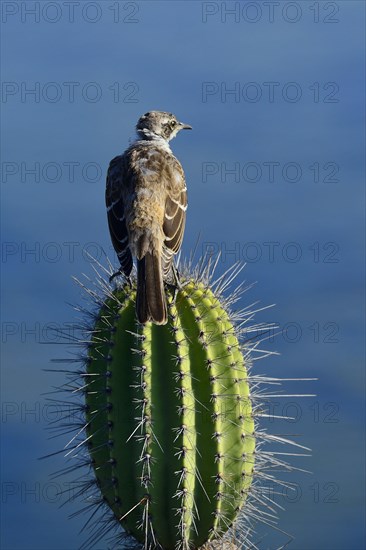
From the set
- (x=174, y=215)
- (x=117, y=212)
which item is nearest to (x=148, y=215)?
(x=174, y=215)

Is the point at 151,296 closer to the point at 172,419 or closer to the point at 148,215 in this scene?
the point at 172,419

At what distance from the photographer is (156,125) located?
24.8ft

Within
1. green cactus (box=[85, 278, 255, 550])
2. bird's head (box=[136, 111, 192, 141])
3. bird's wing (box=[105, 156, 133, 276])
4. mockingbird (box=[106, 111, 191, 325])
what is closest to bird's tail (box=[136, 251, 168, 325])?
mockingbird (box=[106, 111, 191, 325])

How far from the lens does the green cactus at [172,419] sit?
519 centimetres

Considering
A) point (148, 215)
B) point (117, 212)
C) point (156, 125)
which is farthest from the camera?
point (156, 125)

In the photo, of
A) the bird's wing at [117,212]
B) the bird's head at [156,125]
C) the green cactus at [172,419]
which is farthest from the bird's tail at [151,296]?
the bird's head at [156,125]

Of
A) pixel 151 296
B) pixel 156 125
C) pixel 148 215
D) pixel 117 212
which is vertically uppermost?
pixel 156 125

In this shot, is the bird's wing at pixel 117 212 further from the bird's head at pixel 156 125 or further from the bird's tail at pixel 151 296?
the bird's head at pixel 156 125

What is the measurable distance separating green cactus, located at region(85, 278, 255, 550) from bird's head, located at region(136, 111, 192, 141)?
232cm

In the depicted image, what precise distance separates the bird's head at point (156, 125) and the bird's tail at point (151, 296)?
7.24 ft

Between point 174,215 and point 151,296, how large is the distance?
1170mm

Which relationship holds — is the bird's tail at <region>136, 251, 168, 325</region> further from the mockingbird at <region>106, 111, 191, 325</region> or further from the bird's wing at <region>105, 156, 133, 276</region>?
the bird's wing at <region>105, 156, 133, 276</region>

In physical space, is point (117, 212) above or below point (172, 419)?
above

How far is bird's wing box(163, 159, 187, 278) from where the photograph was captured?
596cm
